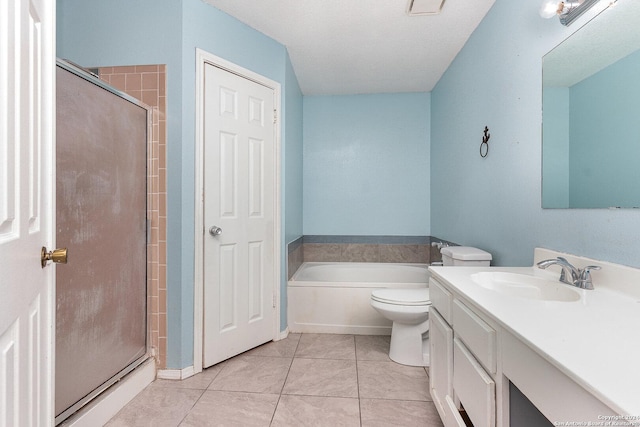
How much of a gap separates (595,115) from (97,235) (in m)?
2.23

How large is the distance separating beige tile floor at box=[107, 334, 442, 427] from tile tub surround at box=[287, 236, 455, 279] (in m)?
1.31

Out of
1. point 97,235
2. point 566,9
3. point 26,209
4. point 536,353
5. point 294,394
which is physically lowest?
point 294,394

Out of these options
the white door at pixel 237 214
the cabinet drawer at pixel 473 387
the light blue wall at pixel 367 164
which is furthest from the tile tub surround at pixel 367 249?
the cabinet drawer at pixel 473 387

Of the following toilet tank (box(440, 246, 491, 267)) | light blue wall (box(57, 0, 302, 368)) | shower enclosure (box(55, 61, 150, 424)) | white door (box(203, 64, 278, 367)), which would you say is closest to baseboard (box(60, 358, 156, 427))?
shower enclosure (box(55, 61, 150, 424))

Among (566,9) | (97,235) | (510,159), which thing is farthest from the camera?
(510,159)

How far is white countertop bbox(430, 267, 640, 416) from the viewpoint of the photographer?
54 centimetres

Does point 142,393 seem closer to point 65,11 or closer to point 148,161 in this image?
point 148,161

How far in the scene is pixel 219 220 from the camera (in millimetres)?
2119

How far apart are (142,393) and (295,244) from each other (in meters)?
1.63

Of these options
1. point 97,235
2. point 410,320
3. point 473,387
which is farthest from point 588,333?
point 97,235

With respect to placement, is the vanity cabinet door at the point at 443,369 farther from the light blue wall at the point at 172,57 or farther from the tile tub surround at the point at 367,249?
the tile tub surround at the point at 367,249

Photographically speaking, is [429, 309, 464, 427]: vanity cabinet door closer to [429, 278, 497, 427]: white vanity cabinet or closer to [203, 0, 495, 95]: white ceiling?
[429, 278, 497, 427]: white vanity cabinet

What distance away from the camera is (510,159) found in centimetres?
180

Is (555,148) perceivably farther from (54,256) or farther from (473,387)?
(54,256)
